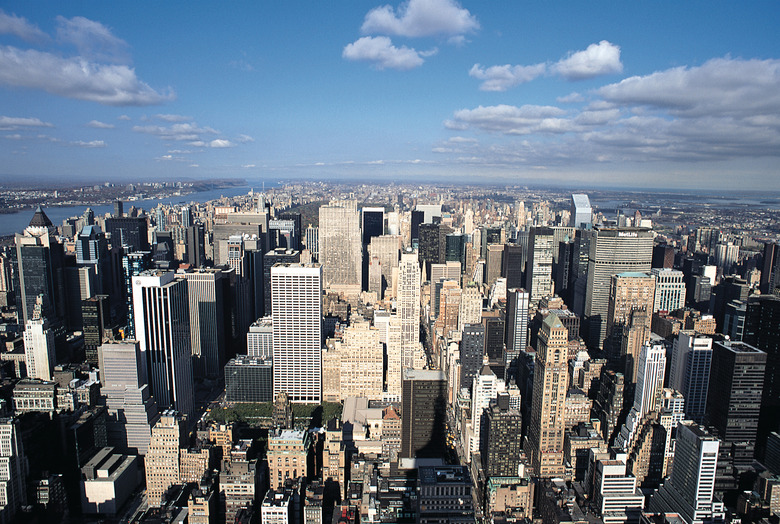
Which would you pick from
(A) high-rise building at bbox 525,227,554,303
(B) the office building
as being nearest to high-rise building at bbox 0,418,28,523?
(B) the office building

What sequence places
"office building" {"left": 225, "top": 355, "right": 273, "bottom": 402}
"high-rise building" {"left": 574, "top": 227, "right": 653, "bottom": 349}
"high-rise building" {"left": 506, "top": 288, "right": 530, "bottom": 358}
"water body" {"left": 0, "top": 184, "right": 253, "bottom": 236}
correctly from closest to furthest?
"office building" {"left": 225, "top": 355, "right": 273, "bottom": 402} < "water body" {"left": 0, "top": 184, "right": 253, "bottom": 236} < "high-rise building" {"left": 506, "top": 288, "right": 530, "bottom": 358} < "high-rise building" {"left": 574, "top": 227, "right": 653, "bottom": 349}

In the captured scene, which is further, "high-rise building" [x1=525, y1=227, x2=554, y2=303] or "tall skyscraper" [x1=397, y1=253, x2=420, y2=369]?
"high-rise building" [x1=525, y1=227, x2=554, y2=303]

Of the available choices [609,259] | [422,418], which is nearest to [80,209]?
[422,418]

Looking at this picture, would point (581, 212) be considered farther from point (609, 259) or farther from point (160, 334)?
point (160, 334)

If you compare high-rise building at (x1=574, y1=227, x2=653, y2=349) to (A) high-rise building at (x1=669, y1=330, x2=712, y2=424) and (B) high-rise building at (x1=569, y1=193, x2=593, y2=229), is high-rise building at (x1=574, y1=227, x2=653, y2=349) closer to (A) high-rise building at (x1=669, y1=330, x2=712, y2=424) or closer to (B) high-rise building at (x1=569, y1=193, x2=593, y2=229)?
(B) high-rise building at (x1=569, y1=193, x2=593, y2=229)

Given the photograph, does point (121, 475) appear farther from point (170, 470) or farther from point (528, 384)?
point (528, 384)

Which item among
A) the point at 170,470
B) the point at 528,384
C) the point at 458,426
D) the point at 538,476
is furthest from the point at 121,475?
the point at 528,384
